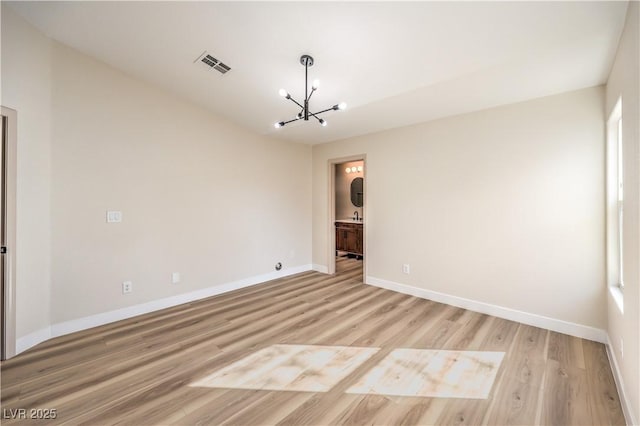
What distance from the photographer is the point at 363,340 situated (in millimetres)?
2625

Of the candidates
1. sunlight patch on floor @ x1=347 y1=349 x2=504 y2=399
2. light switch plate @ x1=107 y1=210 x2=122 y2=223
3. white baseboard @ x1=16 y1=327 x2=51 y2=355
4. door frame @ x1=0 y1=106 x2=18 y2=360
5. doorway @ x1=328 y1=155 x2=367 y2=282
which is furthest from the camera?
doorway @ x1=328 y1=155 x2=367 y2=282

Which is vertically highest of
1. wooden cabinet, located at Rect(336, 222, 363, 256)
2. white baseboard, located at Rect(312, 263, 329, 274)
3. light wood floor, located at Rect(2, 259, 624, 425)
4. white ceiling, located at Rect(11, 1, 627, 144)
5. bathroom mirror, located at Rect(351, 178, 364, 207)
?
white ceiling, located at Rect(11, 1, 627, 144)

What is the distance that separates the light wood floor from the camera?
169 cm

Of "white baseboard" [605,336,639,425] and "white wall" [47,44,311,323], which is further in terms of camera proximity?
"white wall" [47,44,311,323]

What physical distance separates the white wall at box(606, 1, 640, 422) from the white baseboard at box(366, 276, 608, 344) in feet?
2.41

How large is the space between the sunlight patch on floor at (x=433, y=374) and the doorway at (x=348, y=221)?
2653 millimetres

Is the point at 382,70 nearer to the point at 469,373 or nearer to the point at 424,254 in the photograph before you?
the point at 424,254

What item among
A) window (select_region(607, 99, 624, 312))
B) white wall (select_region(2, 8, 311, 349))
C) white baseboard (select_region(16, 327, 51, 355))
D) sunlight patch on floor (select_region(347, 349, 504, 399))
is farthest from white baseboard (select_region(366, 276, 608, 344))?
white baseboard (select_region(16, 327, 51, 355))

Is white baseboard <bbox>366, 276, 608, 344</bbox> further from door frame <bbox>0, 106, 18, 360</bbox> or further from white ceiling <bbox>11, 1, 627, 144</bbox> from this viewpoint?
door frame <bbox>0, 106, 18, 360</bbox>

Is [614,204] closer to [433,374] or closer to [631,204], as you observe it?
[631,204]

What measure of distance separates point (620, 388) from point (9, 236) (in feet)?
16.2

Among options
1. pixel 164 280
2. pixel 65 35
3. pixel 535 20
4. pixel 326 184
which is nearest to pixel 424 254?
pixel 326 184

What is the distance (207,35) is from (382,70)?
1700 mm

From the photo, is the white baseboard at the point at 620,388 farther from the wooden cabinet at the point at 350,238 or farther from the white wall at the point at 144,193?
the wooden cabinet at the point at 350,238
